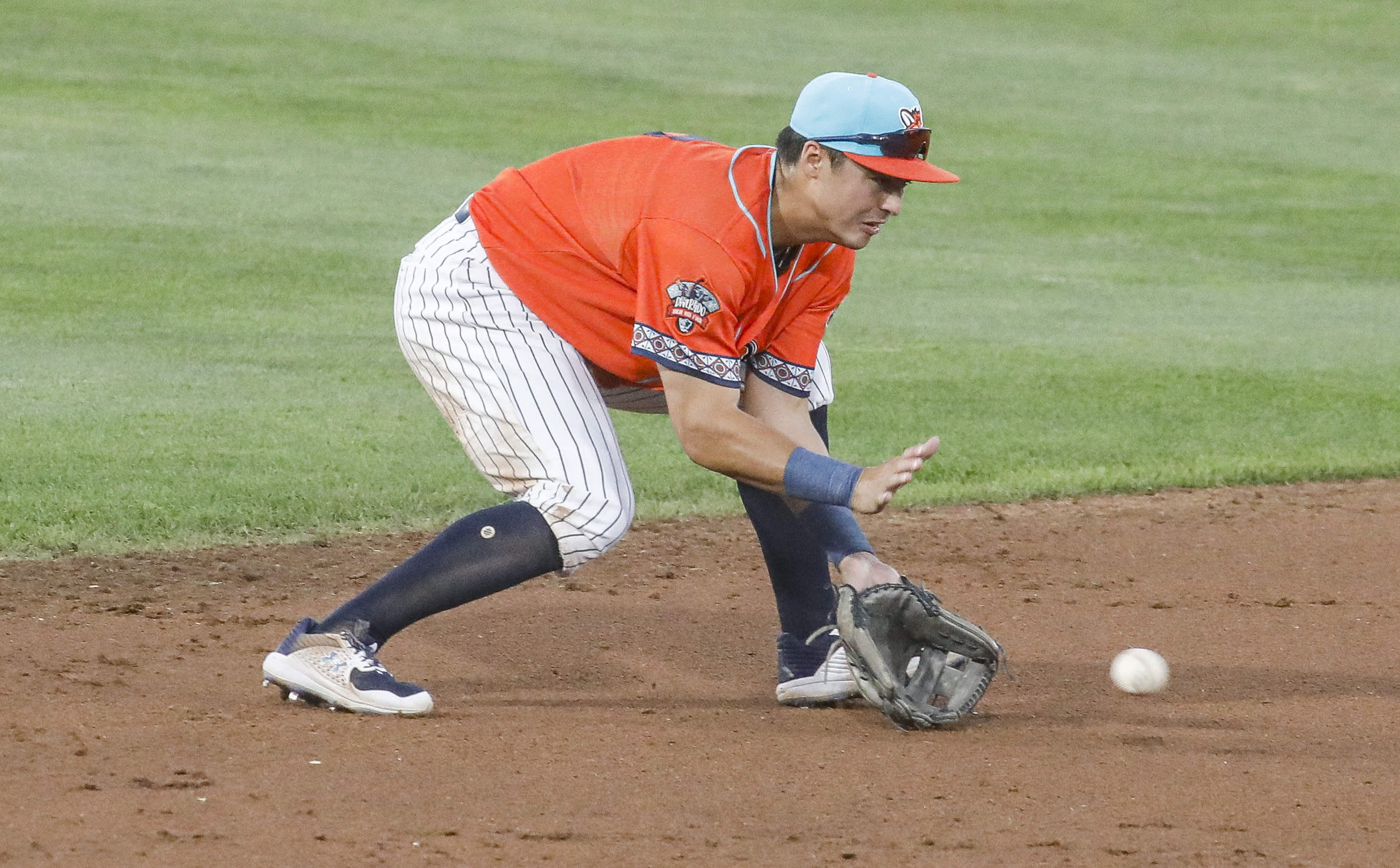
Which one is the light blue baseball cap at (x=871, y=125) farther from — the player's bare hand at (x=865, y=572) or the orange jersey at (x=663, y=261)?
the player's bare hand at (x=865, y=572)

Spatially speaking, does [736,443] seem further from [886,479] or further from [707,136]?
[707,136]

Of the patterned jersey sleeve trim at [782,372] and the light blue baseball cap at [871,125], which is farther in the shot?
the patterned jersey sleeve trim at [782,372]

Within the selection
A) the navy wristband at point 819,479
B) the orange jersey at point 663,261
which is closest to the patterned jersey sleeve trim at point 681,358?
the orange jersey at point 663,261

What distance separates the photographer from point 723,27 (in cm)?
2358

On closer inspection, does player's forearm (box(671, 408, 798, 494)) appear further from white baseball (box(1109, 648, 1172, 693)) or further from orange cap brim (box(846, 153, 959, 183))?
white baseball (box(1109, 648, 1172, 693))

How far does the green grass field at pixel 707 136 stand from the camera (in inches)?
289

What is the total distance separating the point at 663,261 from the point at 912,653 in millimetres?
1160

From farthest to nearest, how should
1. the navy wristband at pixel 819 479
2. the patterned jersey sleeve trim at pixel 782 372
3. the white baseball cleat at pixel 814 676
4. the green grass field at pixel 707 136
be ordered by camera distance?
the green grass field at pixel 707 136 → the white baseball cleat at pixel 814 676 → the patterned jersey sleeve trim at pixel 782 372 → the navy wristband at pixel 819 479

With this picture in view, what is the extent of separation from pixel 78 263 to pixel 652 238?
8.14 metres

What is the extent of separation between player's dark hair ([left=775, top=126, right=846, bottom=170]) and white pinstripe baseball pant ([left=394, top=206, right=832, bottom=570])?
69 cm

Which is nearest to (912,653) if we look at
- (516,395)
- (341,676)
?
(516,395)

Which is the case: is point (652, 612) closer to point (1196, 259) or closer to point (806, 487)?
point (806, 487)

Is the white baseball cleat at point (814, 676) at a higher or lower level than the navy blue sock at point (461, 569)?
lower

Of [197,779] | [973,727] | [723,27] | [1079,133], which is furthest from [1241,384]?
[723,27]
